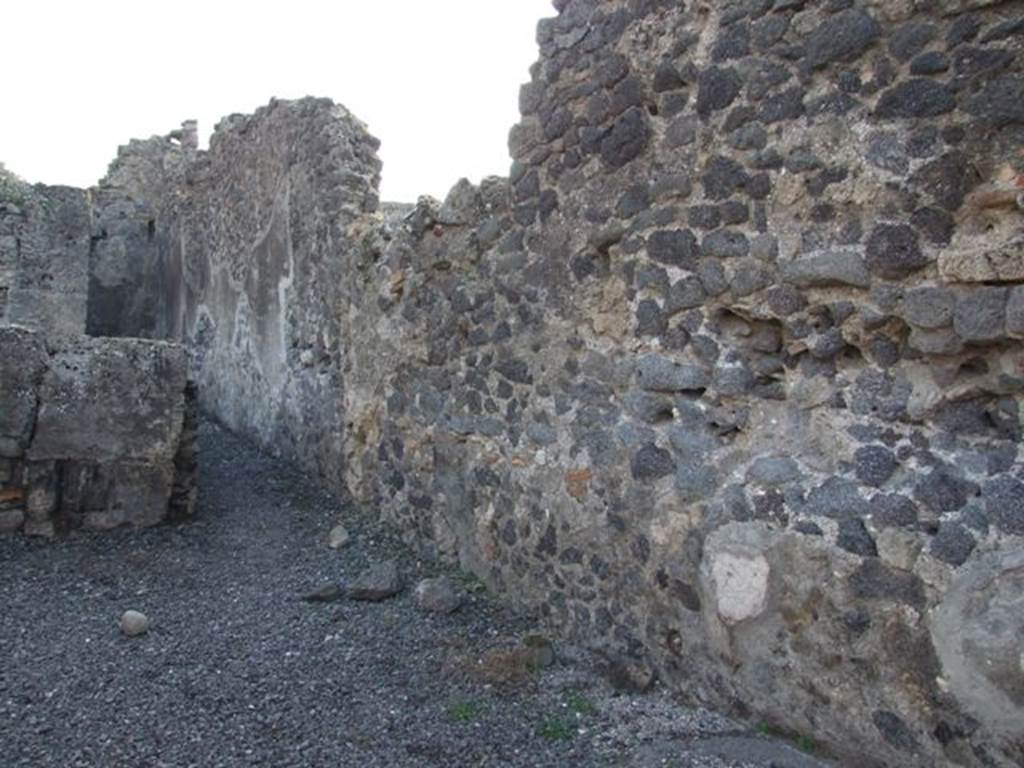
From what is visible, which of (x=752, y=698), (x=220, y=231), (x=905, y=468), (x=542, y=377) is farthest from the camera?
(x=220, y=231)

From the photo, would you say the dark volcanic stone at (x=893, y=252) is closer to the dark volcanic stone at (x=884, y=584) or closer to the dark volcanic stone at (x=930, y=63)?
the dark volcanic stone at (x=930, y=63)

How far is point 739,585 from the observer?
3.08 meters

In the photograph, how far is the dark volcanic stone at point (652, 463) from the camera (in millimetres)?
3412

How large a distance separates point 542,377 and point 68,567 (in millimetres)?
2547

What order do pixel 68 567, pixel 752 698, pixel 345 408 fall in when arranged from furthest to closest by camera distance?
pixel 345 408, pixel 68 567, pixel 752 698

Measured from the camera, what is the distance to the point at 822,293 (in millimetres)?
2906

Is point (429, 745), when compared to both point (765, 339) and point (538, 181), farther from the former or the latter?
point (538, 181)

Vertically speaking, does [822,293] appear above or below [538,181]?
below

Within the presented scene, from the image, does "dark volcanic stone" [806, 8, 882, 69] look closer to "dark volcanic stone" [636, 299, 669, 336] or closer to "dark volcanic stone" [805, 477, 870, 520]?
"dark volcanic stone" [636, 299, 669, 336]

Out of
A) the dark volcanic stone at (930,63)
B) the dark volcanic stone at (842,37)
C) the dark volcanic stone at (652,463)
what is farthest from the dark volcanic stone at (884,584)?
the dark volcanic stone at (842,37)

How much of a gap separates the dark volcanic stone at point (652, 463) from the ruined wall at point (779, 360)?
1cm

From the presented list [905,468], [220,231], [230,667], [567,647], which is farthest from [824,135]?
[220,231]

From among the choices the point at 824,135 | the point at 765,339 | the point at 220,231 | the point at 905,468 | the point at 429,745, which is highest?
the point at 220,231

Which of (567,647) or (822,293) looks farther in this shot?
(567,647)
